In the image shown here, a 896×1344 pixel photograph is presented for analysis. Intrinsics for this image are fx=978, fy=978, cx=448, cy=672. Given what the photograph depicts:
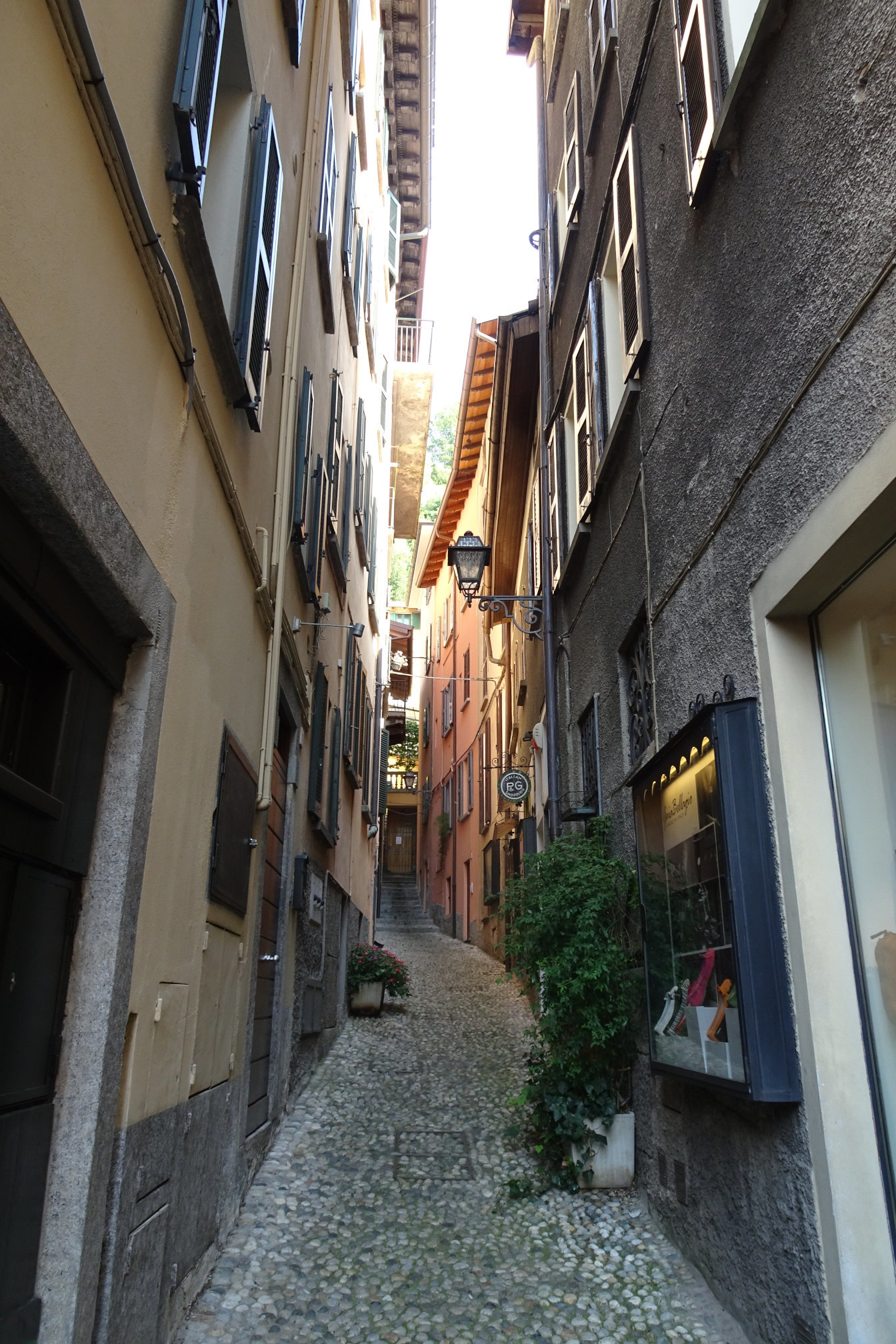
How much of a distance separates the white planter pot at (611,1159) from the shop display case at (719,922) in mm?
947

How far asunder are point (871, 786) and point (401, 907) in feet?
84.4

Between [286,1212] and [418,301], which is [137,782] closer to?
[286,1212]

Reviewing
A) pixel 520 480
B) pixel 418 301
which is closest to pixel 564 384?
pixel 520 480

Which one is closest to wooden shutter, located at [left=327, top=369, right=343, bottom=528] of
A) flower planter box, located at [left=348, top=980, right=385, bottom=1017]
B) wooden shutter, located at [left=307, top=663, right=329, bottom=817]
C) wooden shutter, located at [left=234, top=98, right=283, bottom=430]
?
wooden shutter, located at [left=307, top=663, right=329, bottom=817]

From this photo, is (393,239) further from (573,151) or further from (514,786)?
(514,786)

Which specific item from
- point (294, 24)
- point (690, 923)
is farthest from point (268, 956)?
point (294, 24)

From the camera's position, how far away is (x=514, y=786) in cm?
A: 1130

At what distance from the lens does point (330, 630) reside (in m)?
→ 9.18

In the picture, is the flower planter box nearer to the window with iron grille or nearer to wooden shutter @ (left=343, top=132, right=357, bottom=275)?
the window with iron grille

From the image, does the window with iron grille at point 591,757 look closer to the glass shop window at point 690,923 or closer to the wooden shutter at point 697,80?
the glass shop window at point 690,923

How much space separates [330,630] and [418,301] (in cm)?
1323

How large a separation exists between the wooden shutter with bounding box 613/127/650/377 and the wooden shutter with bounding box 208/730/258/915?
3251mm

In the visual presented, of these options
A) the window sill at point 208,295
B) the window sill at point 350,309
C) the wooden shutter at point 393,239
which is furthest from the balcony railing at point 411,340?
the window sill at point 208,295

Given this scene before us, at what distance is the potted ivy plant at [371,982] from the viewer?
32.7 feet
